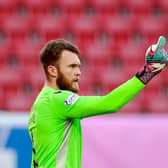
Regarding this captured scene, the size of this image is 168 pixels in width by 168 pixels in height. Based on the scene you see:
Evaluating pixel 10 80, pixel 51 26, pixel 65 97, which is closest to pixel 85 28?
pixel 51 26

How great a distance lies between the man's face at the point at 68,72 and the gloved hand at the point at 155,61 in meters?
0.36

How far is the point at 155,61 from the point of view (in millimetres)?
2826

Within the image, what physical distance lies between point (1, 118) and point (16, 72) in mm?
3553

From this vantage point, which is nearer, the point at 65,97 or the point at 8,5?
the point at 65,97

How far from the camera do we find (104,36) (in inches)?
324

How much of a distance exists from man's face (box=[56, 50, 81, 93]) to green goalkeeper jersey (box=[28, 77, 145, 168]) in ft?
0.19

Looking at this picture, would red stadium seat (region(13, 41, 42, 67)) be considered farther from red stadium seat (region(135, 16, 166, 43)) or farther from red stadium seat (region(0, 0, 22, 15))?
red stadium seat (region(135, 16, 166, 43))

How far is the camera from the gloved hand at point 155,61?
9.25ft

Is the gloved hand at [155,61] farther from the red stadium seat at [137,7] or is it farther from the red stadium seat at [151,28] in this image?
the red stadium seat at [137,7]

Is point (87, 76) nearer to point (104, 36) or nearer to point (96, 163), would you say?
point (104, 36)

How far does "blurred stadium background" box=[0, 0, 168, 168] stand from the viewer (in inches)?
303

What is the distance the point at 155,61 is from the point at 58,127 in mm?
601

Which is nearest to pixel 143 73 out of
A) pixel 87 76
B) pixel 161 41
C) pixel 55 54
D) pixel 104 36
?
pixel 161 41

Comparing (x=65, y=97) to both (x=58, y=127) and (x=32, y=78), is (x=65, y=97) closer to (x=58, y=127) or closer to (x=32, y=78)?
(x=58, y=127)
